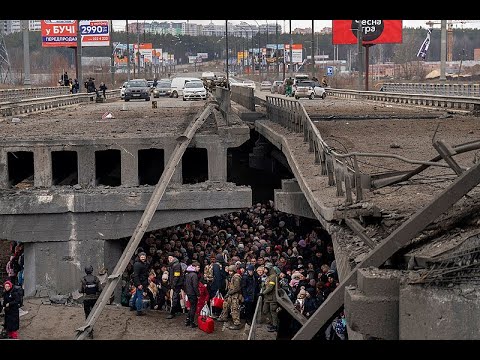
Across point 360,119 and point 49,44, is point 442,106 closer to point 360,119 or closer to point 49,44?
point 360,119

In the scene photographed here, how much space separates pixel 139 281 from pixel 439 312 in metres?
13.4

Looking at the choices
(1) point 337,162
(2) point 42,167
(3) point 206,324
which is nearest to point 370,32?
(2) point 42,167

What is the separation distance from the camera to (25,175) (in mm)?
29188

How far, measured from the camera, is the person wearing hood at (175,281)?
18.5m

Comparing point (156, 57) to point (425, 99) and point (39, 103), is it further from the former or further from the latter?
point (425, 99)

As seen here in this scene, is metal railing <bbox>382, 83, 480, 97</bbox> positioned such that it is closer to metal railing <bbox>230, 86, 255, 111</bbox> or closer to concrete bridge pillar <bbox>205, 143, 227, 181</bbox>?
metal railing <bbox>230, 86, 255, 111</bbox>

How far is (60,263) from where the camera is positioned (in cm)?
2300

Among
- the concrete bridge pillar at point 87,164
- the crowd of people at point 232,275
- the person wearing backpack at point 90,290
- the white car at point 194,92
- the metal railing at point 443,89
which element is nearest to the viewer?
the crowd of people at point 232,275

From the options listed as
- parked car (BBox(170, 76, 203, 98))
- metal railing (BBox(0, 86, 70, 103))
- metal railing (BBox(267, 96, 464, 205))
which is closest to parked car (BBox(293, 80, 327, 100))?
parked car (BBox(170, 76, 203, 98))

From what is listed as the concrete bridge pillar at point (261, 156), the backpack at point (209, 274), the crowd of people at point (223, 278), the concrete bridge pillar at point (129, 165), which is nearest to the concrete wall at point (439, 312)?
the crowd of people at point (223, 278)

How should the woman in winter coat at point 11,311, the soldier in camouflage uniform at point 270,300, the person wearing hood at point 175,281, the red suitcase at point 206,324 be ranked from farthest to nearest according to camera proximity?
the person wearing hood at point 175,281 < the red suitcase at point 206,324 < the woman in winter coat at point 11,311 < the soldier in camouflage uniform at point 270,300

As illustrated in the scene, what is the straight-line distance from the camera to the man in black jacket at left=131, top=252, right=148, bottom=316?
63.5 feet

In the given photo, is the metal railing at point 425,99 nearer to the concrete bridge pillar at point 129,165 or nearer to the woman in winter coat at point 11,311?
the concrete bridge pillar at point 129,165

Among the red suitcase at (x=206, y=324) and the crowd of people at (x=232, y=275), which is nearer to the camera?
the crowd of people at (x=232, y=275)
